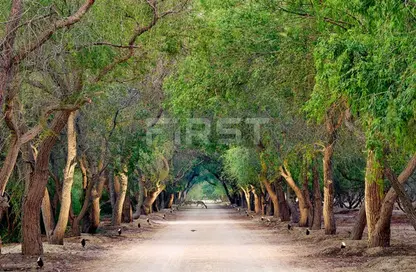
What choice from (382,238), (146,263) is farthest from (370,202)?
(146,263)

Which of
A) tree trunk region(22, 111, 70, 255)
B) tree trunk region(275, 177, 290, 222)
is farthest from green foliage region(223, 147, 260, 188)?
tree trunk region(22, 111, 70, 255)

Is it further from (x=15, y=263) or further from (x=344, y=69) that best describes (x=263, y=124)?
(x=344, y=69)

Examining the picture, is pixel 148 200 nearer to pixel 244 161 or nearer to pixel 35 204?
pixel 244 161

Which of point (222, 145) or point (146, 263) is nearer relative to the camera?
point (146, 263)

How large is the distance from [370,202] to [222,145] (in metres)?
20.3

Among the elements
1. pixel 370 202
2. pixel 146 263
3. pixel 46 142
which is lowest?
pixel 146 263

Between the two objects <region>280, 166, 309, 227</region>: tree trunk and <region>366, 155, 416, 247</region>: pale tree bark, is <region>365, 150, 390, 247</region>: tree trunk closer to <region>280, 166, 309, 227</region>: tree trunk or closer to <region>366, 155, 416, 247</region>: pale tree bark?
<region>366, 155, 416, 247</region>: pale tree bark

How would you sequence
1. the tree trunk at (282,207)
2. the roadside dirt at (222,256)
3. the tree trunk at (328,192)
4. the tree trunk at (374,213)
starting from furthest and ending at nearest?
the tree trunk at (282,207)
the tree trunk at (328,192)
the tree trunk at (374,213)
the roadside dirt at (222,256)

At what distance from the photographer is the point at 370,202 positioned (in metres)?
22.4

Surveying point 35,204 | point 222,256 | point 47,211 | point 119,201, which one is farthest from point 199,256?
point 119,201

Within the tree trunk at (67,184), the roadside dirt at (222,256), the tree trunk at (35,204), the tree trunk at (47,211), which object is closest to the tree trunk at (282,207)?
the roadside dirt at (222,256)

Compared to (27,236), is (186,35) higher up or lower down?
higher up

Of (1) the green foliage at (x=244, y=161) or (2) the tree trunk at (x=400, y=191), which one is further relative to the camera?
(1) the green foliage at (x=244, y=161)

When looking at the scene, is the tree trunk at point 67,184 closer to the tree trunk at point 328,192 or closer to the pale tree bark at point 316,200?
the tree trunk at point 328,192
